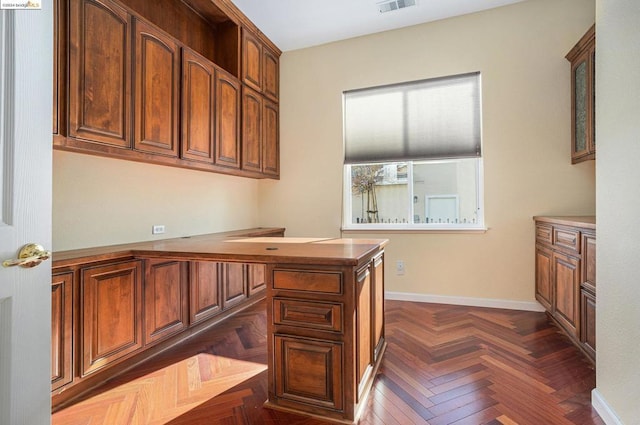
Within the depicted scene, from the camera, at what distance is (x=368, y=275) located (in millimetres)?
1881

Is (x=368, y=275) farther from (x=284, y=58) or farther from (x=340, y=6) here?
(x=284, y=58)

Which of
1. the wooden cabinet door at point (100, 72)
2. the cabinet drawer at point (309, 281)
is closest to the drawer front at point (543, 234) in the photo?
the cabinet drawer at point (309, 281)

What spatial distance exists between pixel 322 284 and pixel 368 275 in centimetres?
39

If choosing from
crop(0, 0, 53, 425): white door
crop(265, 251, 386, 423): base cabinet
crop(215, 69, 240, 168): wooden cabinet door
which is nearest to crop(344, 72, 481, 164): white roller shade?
crop(215, 69, 240, 168): wooden cabinet door

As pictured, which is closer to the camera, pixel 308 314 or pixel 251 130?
pixel 308 314

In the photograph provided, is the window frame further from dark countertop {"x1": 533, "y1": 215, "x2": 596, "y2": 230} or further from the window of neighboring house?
dark countertop {"x1": 533, "y1": 215, "x2": 596, "y2": 230}

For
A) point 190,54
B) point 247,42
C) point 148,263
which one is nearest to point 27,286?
point 148,263

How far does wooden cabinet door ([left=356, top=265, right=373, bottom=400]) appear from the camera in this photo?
1.64 meters

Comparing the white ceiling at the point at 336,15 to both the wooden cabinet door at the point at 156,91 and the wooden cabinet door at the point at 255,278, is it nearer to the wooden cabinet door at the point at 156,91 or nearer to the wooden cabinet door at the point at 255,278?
the wooden cabinet door at the point at 156,91

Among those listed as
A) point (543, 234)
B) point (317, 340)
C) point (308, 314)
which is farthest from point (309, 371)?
point (543, 234)

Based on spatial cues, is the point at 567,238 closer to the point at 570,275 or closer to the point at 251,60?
the point at 570,275

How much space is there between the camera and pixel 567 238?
2441mm

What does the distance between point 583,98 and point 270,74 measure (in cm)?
324

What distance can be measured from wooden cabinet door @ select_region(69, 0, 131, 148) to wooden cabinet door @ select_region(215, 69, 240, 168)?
0.94 m
